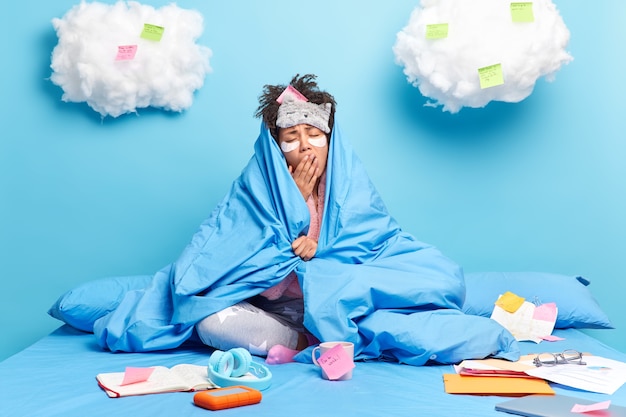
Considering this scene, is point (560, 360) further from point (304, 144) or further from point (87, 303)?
point (87, 303)

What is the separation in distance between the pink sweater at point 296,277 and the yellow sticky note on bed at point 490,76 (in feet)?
2.26

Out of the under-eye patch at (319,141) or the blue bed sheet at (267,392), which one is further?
the under-eye patch at (319,141)

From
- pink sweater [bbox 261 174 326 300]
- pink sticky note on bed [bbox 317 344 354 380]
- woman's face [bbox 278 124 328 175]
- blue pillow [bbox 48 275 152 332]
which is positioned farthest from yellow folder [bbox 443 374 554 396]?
blue pillow [bbox 48 275 152 332]

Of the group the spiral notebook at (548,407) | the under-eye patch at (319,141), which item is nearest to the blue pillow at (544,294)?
the under-eye patch at (319,141)

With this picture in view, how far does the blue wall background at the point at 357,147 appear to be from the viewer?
297 cm

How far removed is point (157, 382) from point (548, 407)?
2.87 feet

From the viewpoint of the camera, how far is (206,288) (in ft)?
7.36

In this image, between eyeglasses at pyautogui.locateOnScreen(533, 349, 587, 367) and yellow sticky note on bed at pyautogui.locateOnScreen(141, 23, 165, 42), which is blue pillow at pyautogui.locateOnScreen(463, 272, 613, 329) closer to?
eyeglasses at pyautogui.locateOnScreen(533, 349, 587, 367)

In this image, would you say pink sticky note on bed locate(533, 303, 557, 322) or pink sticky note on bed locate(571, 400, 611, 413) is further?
pink sticky note on bed locate(533, 303, 557, 322)

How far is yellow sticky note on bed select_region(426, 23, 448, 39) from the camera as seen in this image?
2.68m

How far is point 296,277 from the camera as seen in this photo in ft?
7.68

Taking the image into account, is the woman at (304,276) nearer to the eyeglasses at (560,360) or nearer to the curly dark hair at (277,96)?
the curly dark hair at (277,96)

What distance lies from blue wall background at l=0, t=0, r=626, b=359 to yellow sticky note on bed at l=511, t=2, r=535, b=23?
0.43 meters

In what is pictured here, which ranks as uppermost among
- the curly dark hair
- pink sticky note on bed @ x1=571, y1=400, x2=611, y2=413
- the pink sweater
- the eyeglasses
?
the curly dark hair
